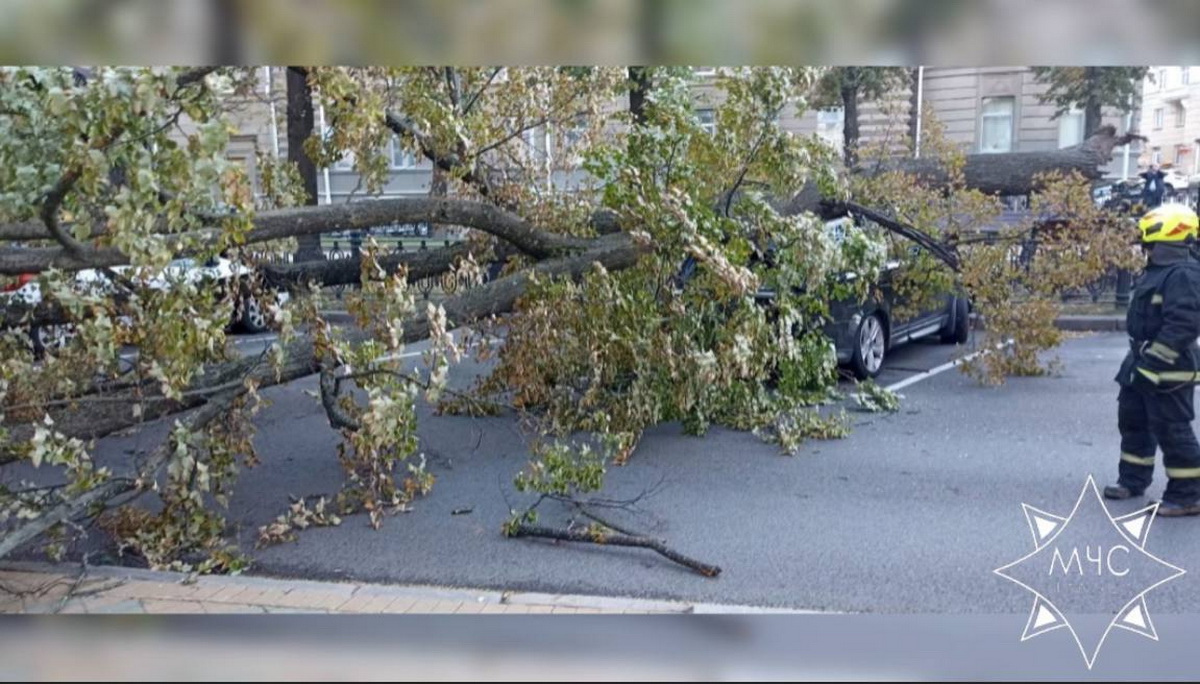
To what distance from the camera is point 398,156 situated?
8.19 m

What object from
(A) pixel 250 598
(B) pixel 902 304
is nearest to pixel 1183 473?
(B) pixel 902 304

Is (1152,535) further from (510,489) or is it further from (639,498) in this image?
(510,489)

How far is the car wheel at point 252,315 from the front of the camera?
6492 millimetres

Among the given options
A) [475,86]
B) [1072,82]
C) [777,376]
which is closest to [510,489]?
[777,376]

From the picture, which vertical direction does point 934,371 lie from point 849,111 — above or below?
below

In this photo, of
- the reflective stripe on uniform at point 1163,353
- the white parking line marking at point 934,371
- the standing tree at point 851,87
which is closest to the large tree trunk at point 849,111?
the standing tree at point 851,87

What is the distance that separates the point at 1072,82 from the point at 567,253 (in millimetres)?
10930

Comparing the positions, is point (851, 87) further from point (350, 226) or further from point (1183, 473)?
point (350, 226)

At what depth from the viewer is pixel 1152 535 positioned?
555cm

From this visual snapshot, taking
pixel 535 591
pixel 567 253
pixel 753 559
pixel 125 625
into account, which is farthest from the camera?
pixel 567 253

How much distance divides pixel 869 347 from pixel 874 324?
0.24 meters

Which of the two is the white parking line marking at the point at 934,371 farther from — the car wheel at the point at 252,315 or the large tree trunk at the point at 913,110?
the car wheel at the point at 252,315

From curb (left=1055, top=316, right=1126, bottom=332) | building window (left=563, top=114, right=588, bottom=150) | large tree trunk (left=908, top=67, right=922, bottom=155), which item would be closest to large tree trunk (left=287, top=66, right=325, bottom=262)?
building window (left=563, top=114, right=588, bottom=150)

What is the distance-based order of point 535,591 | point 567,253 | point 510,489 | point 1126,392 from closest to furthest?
1. point 535,591
2. point 1126,392
3. point 510,489
4. point 567,253
